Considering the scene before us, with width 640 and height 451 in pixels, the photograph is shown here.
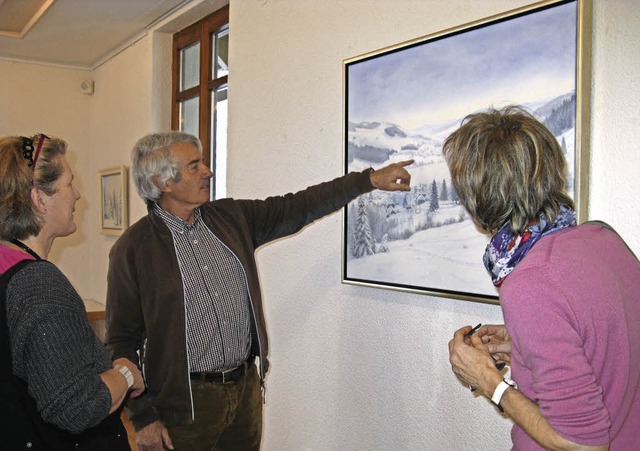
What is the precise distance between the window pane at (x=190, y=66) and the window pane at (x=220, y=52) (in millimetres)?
356

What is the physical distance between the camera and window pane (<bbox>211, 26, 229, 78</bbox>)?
3711mm

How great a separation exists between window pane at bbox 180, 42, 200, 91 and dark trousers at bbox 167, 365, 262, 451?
2.78m

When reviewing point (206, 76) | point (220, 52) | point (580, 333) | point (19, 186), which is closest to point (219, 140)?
point (206, 76)

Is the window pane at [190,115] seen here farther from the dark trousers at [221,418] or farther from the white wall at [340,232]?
the dark trousers at [221,418]

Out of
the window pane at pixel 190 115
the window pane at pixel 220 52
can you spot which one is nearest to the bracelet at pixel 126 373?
the window pane at pixel 220 52

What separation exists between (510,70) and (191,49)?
3.13 meters

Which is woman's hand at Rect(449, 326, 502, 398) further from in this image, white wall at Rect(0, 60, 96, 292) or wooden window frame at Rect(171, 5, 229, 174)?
white wall at Rect(0, 60, 96, 292)

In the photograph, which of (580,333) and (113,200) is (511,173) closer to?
(580,333)

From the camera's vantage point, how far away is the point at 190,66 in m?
4.27

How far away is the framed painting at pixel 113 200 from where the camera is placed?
15.6 feet

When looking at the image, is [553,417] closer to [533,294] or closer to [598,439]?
[598,439]

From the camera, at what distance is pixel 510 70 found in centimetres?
164

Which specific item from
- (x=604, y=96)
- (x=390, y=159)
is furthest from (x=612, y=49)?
(x=390, y=159)

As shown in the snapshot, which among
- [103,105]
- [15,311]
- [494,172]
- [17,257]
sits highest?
[103,105]
